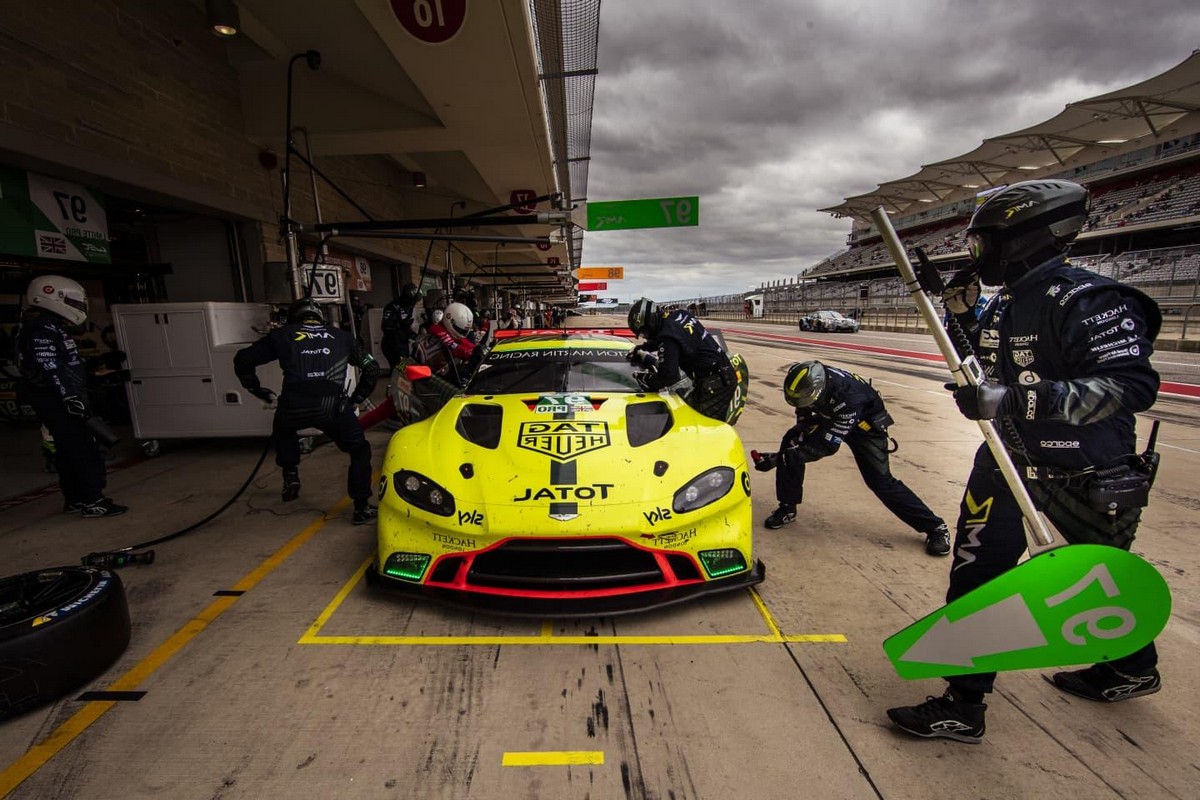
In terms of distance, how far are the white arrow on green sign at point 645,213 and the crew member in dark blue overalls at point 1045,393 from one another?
17.3m

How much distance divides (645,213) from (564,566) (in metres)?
18.0

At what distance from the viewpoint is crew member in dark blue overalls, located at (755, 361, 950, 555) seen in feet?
9.90

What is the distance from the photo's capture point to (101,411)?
23.4 ft

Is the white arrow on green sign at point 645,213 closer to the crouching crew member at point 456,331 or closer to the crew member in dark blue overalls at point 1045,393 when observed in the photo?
the crouching crew member at point 456,331

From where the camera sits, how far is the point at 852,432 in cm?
319

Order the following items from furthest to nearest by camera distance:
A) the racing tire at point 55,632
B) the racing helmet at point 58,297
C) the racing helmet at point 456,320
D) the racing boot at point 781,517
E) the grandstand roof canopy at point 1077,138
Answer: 1. the grandstand roof canopy at point 1077,138
2. the racing helmet at point 456,320
3. the racing helmet at point 58,297
4. the racing boot at point 781,517
5. the racing tire at point 55,632

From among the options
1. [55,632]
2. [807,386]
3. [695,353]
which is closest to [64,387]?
[55,632]

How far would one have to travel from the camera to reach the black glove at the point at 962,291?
1.77 m

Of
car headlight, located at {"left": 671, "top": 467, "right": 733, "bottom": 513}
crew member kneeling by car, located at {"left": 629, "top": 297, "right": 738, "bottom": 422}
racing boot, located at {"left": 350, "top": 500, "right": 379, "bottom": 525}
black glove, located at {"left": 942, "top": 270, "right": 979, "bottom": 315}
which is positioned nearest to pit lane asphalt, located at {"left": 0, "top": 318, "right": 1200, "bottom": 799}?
racing boot, located at {"left": 350, "top": 500, "right": 379, "bottom": 525}

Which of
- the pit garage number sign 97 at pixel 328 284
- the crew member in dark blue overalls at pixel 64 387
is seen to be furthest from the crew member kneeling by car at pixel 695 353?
the crew member in dark blue overalls at pixel 64 387

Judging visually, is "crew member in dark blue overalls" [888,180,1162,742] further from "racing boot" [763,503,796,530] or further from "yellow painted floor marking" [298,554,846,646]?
"racing boot" [763,503,796,530]

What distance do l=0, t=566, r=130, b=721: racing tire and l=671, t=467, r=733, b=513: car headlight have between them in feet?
7.37

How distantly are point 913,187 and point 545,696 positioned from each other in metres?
62.2

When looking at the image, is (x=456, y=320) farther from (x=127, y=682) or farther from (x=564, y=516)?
(x=127, y=682)
